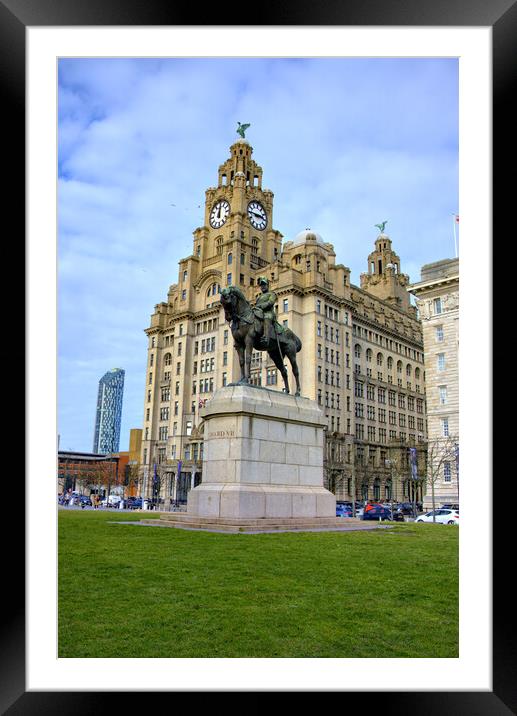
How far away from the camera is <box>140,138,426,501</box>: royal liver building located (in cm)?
7975

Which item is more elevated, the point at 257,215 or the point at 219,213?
the point at 219,213

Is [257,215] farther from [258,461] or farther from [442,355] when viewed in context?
[258,461]

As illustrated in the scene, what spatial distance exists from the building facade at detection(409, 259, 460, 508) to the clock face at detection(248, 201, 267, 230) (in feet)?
144

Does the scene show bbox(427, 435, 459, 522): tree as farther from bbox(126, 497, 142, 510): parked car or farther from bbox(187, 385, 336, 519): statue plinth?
bbox(126, 497, 142, 510): parked car

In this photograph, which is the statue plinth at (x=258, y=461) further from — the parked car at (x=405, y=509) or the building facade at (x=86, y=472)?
the building facade at (x=86, y=472)

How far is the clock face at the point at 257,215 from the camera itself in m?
92.5

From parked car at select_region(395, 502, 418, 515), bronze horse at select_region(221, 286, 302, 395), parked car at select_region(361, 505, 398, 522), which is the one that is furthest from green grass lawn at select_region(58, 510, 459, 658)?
parked car at select_region(395, 502, 418, 515)

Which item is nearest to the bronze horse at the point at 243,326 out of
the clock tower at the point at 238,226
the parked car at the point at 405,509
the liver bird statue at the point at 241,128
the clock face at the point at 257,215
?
the parked car at the point at 405,509

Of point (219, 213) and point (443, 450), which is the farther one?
point (219, 213)

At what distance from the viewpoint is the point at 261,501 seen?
17.3 meters

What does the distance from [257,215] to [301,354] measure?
27.2 meters
